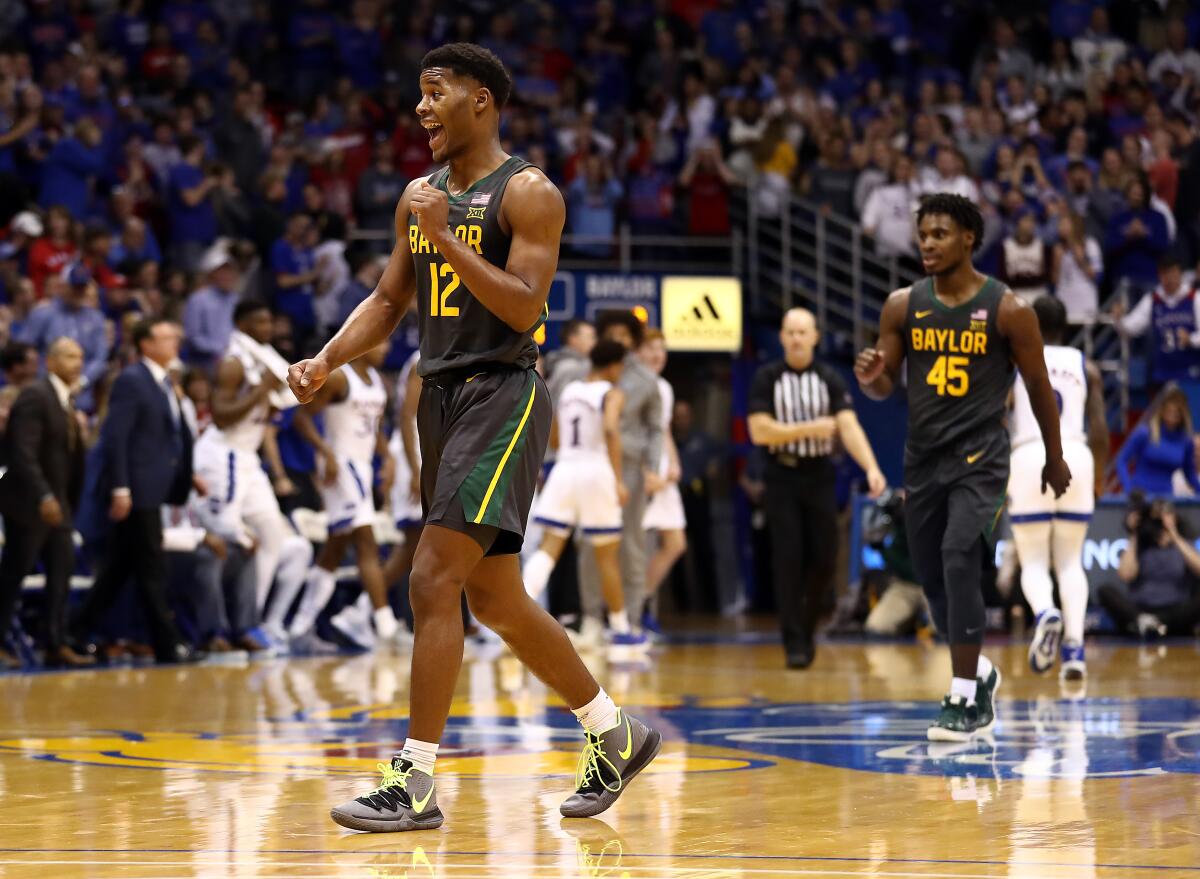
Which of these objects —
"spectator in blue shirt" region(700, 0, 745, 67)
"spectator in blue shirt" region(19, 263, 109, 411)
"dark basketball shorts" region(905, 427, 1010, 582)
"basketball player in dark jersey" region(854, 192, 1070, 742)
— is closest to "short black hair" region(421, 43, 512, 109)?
"basketball player in dark jersey" region(854, 192, 1070, 742)

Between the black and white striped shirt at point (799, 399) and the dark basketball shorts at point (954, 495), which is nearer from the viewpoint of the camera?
the dark basketball shorts at point (954, 495)

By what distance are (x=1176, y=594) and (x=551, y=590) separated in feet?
16.2

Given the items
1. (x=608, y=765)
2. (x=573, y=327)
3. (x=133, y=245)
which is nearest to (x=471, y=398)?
(x=608, y=765)

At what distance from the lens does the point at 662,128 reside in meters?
20.6

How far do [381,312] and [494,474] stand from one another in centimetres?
67

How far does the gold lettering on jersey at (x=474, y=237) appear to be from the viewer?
5.41 m

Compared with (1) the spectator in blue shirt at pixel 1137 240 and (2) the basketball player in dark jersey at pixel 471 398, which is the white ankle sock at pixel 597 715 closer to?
(2) the basketball player in dark jersey at pixel 471 398

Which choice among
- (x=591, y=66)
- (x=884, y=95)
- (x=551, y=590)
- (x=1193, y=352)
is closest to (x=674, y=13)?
(x=591, y=66)

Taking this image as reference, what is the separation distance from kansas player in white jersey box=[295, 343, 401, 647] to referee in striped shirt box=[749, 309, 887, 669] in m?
3.05

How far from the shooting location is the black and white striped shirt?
37.0ft

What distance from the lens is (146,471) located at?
12.0m

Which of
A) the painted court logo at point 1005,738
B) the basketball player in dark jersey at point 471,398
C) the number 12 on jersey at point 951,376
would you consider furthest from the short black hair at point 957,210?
the basketball player in dark jersey at point 471,398

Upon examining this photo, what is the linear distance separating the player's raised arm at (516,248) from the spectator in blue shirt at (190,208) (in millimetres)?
12149

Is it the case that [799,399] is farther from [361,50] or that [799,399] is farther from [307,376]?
[361,50]
